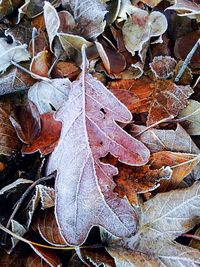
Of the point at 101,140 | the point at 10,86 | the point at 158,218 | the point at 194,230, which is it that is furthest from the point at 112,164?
the point at 10,86

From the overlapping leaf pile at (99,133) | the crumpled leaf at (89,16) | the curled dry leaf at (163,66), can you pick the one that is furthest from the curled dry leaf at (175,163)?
the crumpled leaf at (89,16)

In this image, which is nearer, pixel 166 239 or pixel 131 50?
pixel 166 239

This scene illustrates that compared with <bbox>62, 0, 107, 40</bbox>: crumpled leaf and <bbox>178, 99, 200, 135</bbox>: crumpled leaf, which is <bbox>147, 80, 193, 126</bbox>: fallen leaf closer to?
<bbox>178, 99, 200, 135</bbox>: crumpled leaf

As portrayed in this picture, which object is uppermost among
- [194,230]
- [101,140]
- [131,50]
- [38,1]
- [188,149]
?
[38,1]

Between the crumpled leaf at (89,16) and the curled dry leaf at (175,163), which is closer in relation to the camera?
the curled dry leaf at (175,163)

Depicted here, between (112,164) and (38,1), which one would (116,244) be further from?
(38,1)

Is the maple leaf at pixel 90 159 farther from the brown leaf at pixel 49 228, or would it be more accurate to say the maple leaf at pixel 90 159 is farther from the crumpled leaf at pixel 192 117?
the crumpled leaf at pixel 192 117
